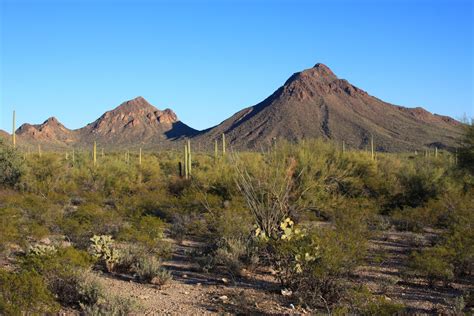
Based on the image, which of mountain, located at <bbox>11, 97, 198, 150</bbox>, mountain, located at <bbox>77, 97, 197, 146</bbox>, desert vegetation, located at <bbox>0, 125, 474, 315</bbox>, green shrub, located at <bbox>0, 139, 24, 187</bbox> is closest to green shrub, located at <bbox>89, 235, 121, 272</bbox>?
desert vegetation, located at <bbox>0, 125, 474, 315</bbox>

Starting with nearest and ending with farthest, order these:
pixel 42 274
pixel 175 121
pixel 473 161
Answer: pixel 42 274 → pixel 473 161 → pixel 175 121

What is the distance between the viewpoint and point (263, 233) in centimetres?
1049

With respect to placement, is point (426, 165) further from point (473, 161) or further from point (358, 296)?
point (358, 296)

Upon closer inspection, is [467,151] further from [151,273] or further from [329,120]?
[329,120]

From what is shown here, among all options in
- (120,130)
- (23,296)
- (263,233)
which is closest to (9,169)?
(263,233)

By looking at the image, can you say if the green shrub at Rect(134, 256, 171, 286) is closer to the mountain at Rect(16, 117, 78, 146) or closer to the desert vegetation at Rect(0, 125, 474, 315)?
the desert vegetation at Rect(0, 125, 474, 315)

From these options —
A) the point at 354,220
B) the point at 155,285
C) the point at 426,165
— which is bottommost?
the point at 155,285

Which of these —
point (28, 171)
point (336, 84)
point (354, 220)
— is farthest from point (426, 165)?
point (336, 84)

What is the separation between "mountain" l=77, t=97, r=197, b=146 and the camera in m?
109

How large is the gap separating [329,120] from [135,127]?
161 ft

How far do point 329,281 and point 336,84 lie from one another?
10297 cm

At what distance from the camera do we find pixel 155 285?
9.54 meters

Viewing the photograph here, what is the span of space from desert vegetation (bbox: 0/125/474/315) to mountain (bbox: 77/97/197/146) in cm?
8428

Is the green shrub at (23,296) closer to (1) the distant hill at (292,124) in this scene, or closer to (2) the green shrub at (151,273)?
(2) the green shrub at (151,273)
